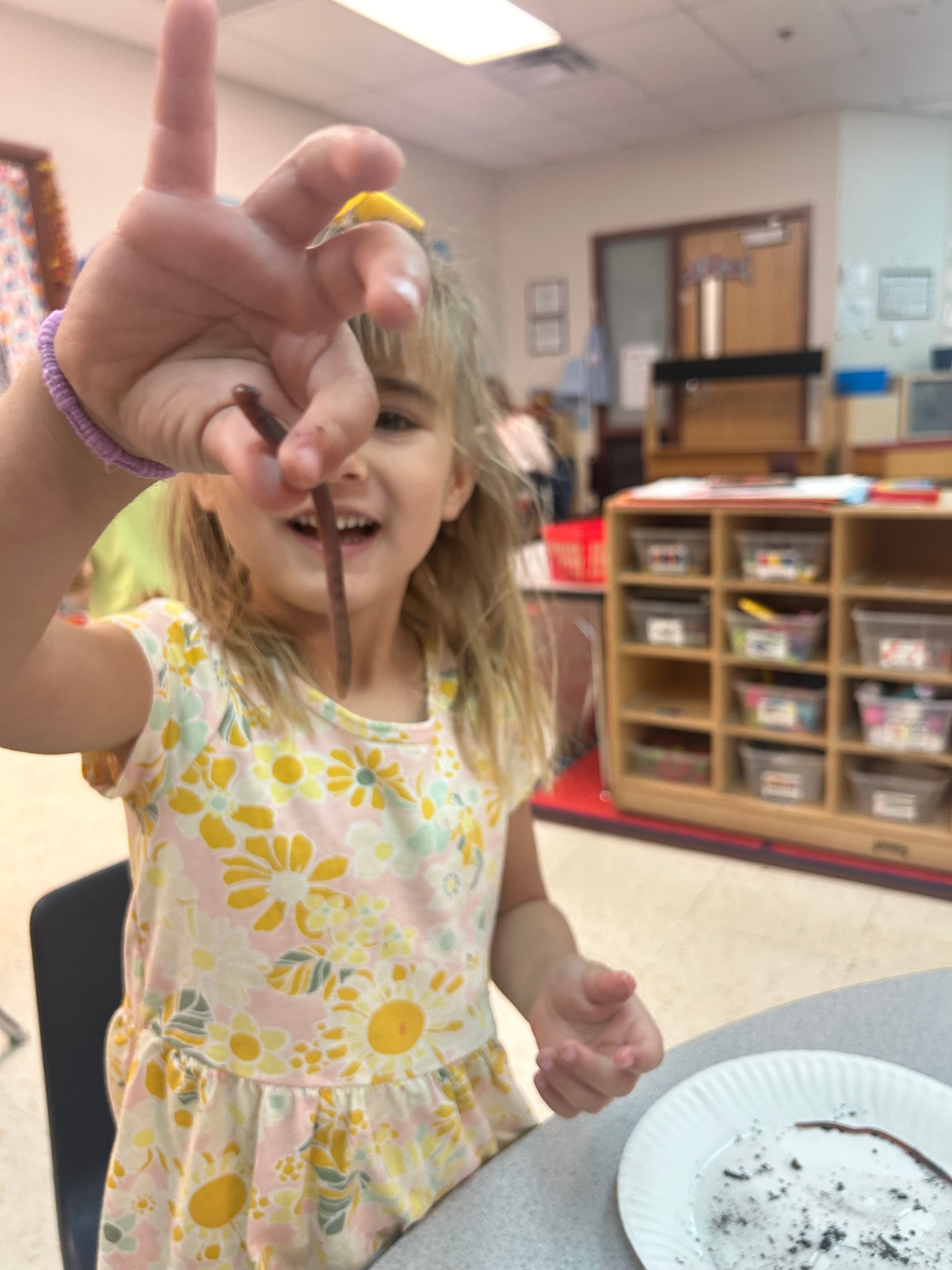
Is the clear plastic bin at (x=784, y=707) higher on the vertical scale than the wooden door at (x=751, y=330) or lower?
lower

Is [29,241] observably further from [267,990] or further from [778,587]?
[267,990]

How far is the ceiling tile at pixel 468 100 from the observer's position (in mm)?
4141

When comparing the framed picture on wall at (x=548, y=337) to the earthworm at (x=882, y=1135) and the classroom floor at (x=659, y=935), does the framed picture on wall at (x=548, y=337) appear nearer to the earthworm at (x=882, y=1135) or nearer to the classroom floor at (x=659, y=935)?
the classroom floor at (x=659, y=935)

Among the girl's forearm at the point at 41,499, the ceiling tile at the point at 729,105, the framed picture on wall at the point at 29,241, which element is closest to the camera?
the girl's forearm at the point at 41,499

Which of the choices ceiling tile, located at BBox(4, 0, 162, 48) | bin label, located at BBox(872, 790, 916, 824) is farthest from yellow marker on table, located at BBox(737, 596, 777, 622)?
ceiling tile, located at BBox(4, 0, 162, 48)

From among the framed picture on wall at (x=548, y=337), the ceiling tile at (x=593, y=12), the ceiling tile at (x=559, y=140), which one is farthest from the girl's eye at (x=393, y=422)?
the framed picture on wall at (x=548, y=337)

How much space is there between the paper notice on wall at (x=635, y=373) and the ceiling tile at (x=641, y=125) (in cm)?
111

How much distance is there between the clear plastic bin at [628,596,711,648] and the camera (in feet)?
8.21

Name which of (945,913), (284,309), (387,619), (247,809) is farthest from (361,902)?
(945,913)

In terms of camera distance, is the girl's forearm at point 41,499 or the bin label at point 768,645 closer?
the girl's forearm at point 41,499

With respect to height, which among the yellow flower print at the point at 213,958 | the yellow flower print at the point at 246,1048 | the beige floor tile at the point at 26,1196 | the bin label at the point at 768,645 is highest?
the yellow flower print at the point at 213,958

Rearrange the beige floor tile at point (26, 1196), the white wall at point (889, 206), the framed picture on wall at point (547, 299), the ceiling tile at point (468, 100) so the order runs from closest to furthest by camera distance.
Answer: the beige floor tile at point (26, 1196), the ceiling tile at point (468, 100), the white wall at point (889, 206), the framed picture on wall at point (547, 299)

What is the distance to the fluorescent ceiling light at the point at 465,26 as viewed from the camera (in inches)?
133

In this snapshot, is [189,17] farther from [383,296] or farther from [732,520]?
[732,520]
